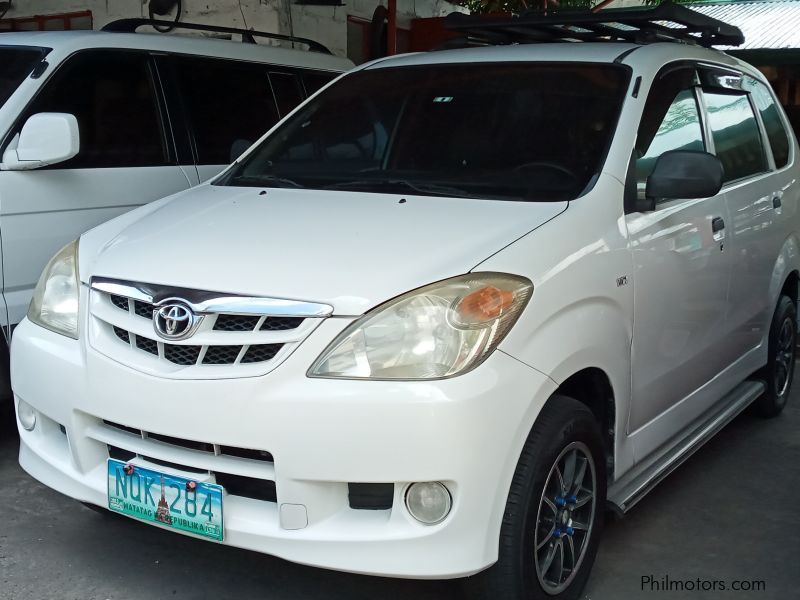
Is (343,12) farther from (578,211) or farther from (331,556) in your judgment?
(331,556)

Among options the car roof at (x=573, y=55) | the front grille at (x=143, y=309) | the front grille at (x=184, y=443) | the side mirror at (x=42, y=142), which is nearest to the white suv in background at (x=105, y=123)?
the side mirror at (x=42, y=142)

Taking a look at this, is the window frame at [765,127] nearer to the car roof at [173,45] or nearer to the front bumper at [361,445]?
the car roof at [173,45]

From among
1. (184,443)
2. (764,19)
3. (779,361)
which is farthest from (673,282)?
(764,19)

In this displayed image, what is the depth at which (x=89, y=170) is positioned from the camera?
4801 mm

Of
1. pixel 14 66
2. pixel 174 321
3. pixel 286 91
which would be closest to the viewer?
pixel 174 321

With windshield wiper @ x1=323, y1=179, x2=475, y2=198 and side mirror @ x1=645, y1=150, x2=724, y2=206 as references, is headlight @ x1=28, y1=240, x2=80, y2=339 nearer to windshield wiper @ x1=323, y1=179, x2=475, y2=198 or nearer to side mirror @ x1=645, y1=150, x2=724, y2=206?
windshield wiper @ x1=323, y1=179, x2=475, y2=198

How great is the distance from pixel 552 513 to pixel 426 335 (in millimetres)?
747

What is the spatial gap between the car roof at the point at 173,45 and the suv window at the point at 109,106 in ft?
0.18

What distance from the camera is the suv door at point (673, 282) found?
3514 mm

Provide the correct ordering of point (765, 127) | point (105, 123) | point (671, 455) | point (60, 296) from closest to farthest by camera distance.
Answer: point (60, 296)
point (671, 455)
point (105, 123)
point (765, 127)

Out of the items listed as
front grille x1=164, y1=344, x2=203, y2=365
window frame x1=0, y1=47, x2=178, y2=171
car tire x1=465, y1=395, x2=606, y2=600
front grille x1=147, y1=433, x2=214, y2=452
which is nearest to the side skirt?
car tire x1=465, y1=395, x2=606, y2=600

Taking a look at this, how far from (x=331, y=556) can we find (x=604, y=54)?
2.30 meters

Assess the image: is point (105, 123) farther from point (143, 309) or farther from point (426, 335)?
point (426, 335)

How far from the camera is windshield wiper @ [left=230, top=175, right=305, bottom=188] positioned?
386cm
